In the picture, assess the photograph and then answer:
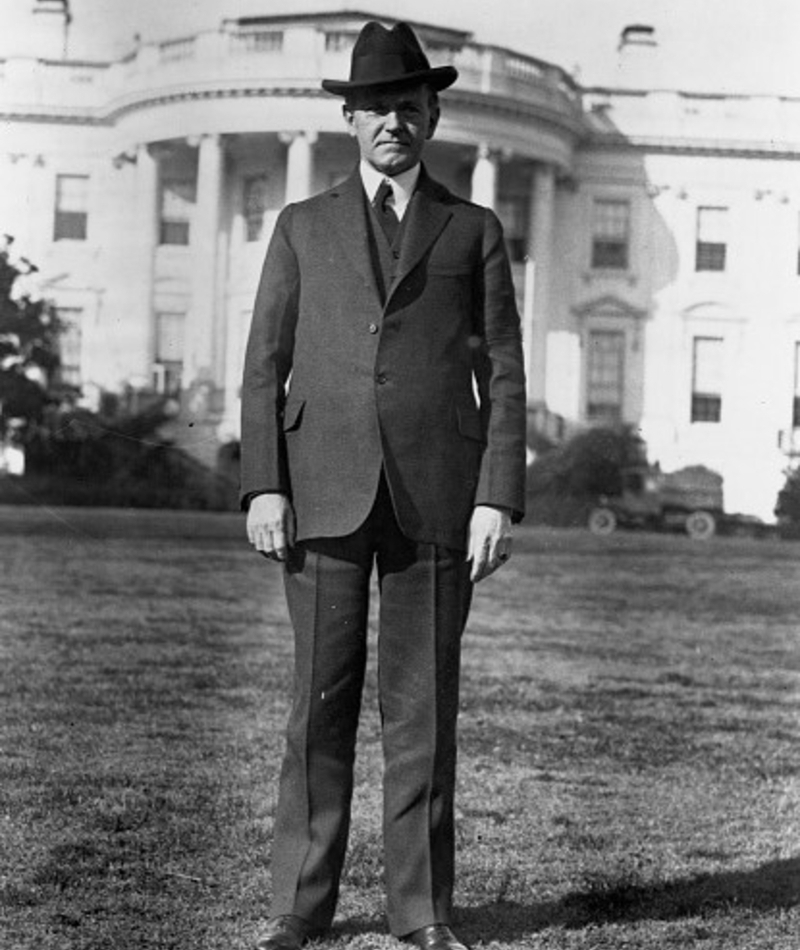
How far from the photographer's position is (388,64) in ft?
12.1

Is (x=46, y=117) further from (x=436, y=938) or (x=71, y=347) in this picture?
(x=436, y=938)

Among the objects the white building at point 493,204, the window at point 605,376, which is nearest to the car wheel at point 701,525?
the white building at point 493,204

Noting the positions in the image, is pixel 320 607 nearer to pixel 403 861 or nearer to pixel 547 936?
pixel 403 861

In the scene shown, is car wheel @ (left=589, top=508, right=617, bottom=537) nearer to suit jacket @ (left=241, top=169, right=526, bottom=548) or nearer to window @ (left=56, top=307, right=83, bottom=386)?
window @ (left=56, top=307, right=83, bottom=386)

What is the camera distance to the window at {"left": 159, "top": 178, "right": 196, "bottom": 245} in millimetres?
23375

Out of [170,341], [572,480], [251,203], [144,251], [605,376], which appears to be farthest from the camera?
[251,203]

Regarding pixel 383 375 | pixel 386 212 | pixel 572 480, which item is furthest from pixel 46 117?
pixel 383 375

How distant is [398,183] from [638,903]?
2.06m

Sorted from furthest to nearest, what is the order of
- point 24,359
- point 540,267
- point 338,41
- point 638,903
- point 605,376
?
point 540,267
point 605,376
point 338,41
point 24,359
point 638,903

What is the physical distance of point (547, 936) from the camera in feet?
12.9

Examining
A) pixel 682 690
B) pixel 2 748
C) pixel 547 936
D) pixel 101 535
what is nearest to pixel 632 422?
pixel 101 535

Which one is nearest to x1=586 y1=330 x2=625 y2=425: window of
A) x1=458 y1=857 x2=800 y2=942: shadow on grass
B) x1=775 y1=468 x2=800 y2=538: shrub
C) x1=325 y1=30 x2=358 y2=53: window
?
x1=775 y1=468 x2=800 y2=538: shrub

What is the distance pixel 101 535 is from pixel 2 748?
915cm

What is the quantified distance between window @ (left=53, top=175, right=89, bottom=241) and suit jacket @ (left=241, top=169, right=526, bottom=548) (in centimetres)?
1755
